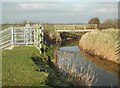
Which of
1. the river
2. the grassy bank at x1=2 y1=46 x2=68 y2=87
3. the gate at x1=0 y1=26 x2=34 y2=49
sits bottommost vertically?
the river

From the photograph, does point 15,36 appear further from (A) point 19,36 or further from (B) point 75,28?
(B) point 75,28

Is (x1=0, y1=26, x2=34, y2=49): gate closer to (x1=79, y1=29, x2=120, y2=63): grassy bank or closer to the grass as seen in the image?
(x1=79, y1=29, x2=120, y2=63): grassy bank

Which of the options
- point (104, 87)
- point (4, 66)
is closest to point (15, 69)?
point (4, 66)

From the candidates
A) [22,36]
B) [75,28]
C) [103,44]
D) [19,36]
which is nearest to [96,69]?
[103,44]

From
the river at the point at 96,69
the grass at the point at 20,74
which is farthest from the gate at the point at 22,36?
the grass at the point at 20,74

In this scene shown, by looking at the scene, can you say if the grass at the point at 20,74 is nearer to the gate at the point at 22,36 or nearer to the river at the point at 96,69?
the river at the point at 96,69

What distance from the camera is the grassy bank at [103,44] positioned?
2516 centimetres

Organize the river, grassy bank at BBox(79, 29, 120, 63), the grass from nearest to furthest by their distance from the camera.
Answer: the grass → the river → grassy bank at BBox(79, 29, 120, 63)

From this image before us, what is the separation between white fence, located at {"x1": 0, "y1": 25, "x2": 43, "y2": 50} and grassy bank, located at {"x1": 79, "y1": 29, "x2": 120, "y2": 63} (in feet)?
23.0

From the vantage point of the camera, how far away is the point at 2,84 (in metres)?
9.95

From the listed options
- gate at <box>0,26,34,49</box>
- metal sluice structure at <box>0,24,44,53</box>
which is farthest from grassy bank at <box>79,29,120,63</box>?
gate at <box>0,26,34,49</box>

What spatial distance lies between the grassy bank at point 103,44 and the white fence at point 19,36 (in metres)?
7.00

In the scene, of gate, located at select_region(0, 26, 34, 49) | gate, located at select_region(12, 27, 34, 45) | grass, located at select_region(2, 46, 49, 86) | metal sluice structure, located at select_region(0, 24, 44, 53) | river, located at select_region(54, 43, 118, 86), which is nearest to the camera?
grass, located at select_region(2, 46, 49, 86)

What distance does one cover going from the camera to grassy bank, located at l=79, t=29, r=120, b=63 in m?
25.2
